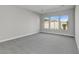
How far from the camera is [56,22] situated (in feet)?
24.9

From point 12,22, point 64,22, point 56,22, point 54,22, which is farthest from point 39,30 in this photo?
point 12,22

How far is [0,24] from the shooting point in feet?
12.8

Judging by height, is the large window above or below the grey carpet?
above

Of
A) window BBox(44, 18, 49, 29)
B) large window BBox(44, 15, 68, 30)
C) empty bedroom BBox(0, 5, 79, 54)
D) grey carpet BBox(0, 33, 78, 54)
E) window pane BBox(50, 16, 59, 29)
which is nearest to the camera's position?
grey carpet BBox(0, 33, 78, 54)

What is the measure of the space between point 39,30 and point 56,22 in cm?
232

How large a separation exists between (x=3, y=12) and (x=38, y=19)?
15.8ft

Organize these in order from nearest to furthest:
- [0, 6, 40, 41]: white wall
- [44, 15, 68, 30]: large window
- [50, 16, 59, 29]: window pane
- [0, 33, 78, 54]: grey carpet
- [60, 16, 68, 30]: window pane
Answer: [0, 33, 78, 54]: grey carpet < [0, 6, 40, 41]: white wall < [60, 16, 68, 30]: window pane < [44, 15, 68, 30]: large window < [50, 16, 59, 29]: window pane

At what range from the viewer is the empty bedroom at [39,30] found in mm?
3078

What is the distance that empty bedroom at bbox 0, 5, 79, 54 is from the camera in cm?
308

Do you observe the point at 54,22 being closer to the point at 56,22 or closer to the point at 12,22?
the point at 56,22

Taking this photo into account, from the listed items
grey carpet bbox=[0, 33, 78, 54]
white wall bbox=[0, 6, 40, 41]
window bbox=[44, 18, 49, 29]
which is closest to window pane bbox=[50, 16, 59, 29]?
window bbox=[44, 18, 49, 29]

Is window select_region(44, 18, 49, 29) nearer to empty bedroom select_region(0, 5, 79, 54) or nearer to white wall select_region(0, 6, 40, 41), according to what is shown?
empty bedroom select_region(0, 5, 79, 54)

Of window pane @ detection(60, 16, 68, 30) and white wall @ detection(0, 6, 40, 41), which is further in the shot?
window pane @ detection(60, 16, 68, 30)

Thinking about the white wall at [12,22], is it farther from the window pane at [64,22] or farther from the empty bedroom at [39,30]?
the window pane at [64,22]
